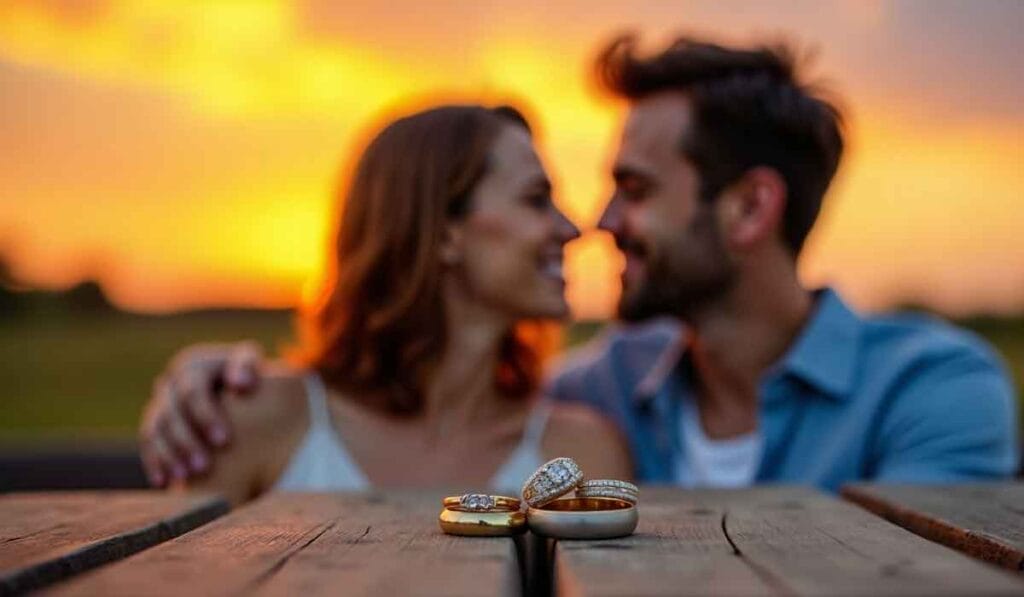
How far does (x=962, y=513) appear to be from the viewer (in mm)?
1586

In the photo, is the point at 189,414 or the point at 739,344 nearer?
the point at 189,414

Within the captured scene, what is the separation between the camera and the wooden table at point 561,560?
1026 millimetres

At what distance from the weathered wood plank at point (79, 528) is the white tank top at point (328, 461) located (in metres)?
1.04

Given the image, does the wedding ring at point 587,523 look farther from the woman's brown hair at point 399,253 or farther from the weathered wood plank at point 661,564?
the woman's brown hair at point 399,253

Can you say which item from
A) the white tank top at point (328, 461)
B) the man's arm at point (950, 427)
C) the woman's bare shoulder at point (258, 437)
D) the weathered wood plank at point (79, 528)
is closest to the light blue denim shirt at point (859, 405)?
the man's arm at point (950, 427)

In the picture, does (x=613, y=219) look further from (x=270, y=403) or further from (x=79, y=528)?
(x=79, y=528)

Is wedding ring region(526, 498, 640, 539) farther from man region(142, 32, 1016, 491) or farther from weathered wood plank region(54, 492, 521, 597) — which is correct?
man region(142, 32, 1016, 491)

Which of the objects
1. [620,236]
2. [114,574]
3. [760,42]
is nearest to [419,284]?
[620,236]

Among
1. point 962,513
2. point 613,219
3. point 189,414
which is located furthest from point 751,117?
point 962,513

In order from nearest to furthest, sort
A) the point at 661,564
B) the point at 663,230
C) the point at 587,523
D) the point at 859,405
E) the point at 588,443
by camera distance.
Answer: the point at 661,564 < the point at 587,523 < the point at 859,405 < the point at 588,443 < the point at 663,230

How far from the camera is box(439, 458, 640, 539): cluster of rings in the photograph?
52.1 inches

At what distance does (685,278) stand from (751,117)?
25.8 inches

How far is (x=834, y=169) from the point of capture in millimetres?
4102

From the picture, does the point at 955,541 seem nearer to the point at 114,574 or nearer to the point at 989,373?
the point at 114,574
